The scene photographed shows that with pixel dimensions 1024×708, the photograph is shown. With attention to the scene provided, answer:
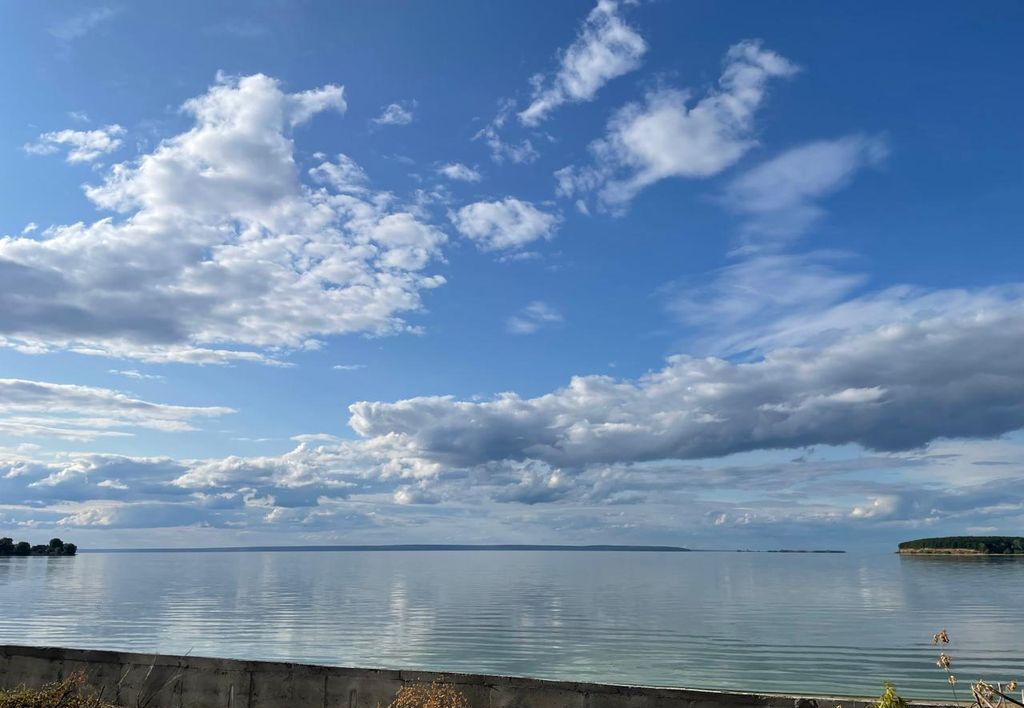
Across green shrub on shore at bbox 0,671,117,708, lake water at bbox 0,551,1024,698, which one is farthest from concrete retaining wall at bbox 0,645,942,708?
lake water at bbox 0,551,1024,698

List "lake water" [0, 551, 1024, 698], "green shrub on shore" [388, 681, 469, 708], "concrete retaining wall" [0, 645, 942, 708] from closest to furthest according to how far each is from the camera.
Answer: "green shrub on shore" [388, 681, 469, 708] → "concrete retaining wall" [0, 645, 942, 708] → "lake water" [0, 551, 1024, 698]

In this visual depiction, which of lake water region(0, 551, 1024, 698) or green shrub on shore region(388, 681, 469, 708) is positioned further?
lake water region(0, 551, 1024, 698)

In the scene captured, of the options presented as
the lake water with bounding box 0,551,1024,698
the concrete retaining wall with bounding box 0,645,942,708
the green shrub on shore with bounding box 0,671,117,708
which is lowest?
the lake water with bounding box 0,551,1024,698

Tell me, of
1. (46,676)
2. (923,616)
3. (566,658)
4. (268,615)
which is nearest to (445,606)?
(268,615)

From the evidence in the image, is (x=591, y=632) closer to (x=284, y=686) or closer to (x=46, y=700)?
(x=284, y=686)

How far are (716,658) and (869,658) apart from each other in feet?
26.7

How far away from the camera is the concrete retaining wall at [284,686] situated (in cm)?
1334

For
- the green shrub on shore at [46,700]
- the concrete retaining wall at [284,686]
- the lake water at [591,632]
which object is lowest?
the lake water at [591,632]

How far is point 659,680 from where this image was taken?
102ft

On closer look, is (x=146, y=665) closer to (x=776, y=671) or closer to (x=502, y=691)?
(x=502, y=691)

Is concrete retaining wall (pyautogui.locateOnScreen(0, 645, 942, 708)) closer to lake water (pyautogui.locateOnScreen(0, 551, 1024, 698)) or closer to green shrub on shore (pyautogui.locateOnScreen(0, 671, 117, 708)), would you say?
green shrub on shore (pyautogui.locateOnScreen(0, 671, 117, 708))

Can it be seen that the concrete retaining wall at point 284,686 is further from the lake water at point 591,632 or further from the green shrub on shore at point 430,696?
the lake water at point 591,632

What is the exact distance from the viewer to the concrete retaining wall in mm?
13344

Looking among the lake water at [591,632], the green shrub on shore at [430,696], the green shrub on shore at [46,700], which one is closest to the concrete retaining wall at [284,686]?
the green shrub on shore at [430,696]
